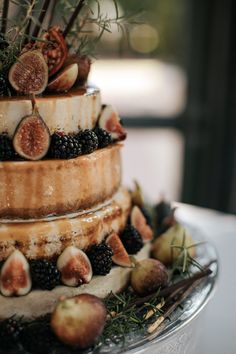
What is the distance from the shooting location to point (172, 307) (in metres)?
1.58

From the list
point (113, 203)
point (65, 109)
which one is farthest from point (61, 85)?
point (113, 203)

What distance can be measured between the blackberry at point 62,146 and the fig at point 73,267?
0.25 meters

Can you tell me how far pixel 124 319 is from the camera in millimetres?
1517

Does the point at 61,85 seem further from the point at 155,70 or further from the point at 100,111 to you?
the point at 155,70

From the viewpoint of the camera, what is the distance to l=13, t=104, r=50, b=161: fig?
4.75ft

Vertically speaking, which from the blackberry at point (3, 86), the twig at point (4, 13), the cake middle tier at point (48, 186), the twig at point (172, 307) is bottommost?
the twig at point (172, 307)

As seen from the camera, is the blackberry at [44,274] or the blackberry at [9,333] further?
the blackberry at [44,274]

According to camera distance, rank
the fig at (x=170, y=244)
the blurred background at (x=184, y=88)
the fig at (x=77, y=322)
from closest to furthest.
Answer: the fig at (x=77, y=322) → the fig at (x=170, y=244) → the blurred background at (x=184, y=88)

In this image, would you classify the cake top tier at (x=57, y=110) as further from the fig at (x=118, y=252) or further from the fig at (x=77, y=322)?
the fig at (x=77, y=322)

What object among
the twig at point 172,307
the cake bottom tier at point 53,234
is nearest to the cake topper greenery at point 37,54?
the cake bottom tier at point 53,234

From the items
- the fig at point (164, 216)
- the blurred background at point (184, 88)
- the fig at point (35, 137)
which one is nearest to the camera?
the fig at point (35, 137)

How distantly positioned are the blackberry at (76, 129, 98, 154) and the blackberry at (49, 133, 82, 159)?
0.05 m

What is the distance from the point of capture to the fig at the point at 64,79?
1578mm

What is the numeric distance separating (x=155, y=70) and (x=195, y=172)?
831mm
